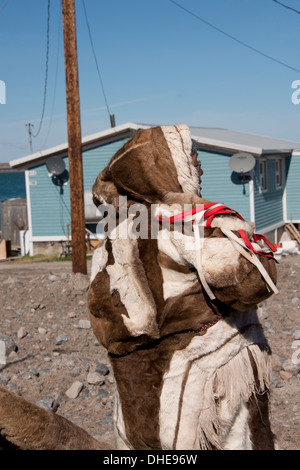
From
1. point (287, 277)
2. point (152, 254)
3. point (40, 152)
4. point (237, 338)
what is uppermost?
point (152, 254)

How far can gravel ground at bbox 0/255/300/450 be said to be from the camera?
18.6ft

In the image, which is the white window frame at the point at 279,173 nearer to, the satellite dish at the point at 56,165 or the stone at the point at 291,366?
the satellite dish at the point at 56,165

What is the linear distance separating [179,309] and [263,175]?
15587mm

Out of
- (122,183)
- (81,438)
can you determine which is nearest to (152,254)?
(122,183)

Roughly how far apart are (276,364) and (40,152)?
1227 centimetres

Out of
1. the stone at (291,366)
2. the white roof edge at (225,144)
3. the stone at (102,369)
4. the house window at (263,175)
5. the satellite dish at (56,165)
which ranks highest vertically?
the white roof edge at (225,144)

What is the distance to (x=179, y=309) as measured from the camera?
2.26 meters

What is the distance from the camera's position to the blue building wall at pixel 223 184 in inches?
634

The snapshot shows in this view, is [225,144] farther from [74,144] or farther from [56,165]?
[74,144]

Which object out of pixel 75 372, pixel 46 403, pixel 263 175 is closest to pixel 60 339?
pixel 75 372

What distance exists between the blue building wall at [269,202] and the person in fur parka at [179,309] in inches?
554

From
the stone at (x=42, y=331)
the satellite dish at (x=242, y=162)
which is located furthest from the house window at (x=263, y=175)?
the stone at (x=42, y=331)

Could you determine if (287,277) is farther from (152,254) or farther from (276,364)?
(152,254)

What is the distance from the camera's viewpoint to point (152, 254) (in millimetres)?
2352
